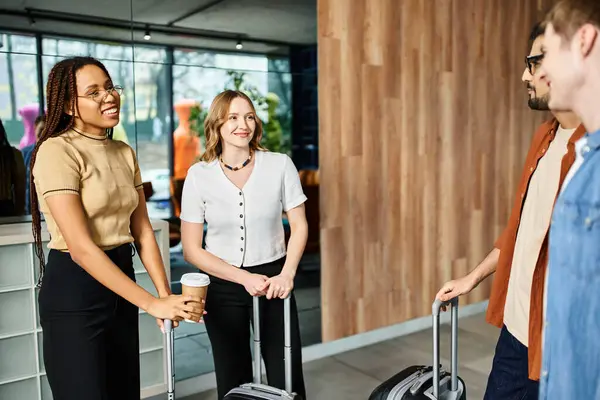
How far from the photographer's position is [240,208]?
89.1 inches

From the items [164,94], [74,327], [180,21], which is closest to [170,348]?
[74,327]

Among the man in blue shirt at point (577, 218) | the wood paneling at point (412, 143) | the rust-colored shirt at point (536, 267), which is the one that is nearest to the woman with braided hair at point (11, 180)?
the wood paneling at point (412, 143)

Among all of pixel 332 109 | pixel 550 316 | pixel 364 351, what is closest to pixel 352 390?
pixel 364 351

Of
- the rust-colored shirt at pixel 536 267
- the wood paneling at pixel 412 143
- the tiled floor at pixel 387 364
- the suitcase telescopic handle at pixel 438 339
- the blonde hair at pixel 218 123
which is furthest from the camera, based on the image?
the wood paneling at pixel 412 143

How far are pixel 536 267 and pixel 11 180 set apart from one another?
2.38m

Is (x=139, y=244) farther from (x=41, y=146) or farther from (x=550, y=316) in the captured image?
(x=550, y=316)

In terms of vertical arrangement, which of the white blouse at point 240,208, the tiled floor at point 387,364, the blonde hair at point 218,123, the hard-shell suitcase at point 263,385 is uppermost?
the blonde hair at point 218,123

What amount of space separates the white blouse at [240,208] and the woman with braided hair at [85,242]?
0.44 metres

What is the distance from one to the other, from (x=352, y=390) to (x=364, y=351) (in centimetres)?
61

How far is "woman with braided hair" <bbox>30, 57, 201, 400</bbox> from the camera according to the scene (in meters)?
1.67

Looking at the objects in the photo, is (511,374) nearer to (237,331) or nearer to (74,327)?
(237,331)

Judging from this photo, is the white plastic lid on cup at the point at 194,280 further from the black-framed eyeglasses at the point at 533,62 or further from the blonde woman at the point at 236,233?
the black-framed eyeglasses at the point at 533,62

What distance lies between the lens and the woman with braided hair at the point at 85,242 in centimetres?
167

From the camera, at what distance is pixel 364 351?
3965 mm
